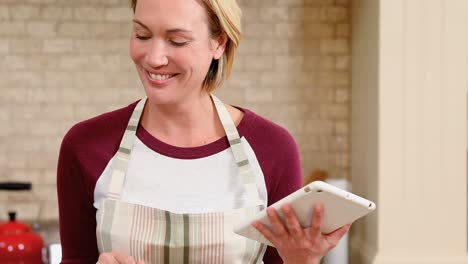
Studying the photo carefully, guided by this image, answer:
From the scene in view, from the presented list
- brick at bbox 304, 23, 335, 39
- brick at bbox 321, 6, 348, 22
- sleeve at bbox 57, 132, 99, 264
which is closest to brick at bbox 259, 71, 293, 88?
brick at bbox 304, 23, 335, 39

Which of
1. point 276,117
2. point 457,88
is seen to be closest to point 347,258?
point 276,117

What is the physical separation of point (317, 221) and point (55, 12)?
2.62m

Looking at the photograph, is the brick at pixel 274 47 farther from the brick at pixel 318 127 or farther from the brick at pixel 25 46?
the brick at pixel 25 46

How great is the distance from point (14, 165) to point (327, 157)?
151cm

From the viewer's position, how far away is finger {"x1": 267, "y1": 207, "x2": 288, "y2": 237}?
4.41 feet

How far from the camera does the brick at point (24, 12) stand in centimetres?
366

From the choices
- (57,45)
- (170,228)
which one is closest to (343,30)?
(57,45)

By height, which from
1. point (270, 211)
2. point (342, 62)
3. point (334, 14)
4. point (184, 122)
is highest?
point (334, 14)

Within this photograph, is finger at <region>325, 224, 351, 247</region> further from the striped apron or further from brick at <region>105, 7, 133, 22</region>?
brick at <region>105, 7, 133, 22</region>

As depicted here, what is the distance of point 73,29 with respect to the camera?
145 inches

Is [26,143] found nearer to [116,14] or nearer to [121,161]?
[116,14]

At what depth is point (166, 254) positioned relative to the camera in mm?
1586

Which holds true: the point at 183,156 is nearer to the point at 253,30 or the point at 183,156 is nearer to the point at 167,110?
the point at 167,110

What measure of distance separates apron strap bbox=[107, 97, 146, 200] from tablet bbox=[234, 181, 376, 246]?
293mm
